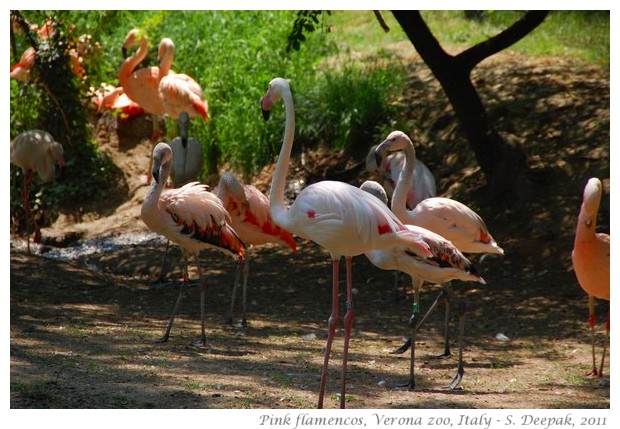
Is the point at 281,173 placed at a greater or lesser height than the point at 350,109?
lesser

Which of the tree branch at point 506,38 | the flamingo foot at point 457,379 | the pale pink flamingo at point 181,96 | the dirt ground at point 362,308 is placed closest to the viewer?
the dirt ground at point 362,308

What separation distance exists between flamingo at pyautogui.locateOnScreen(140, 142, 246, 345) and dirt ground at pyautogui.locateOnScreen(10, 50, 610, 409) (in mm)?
715

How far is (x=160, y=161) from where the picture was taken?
6.63 m

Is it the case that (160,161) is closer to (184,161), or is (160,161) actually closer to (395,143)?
(395,143)

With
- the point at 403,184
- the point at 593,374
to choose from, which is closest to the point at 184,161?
the point at 403,184

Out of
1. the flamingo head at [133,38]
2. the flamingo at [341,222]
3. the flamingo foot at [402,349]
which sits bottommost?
the flamingo foot at [402,349]

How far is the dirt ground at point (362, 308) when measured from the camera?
542cm

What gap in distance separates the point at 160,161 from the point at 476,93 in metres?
4.00

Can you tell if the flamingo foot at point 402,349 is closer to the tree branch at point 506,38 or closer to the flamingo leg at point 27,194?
the tree branch at point 506,38

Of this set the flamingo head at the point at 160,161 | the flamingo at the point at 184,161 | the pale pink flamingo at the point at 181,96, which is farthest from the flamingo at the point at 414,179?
the pale pink flamingo at the point at 181,96

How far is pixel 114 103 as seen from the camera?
12828 mm

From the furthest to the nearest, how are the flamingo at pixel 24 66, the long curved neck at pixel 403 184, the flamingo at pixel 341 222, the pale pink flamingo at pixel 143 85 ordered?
the flamingo at pixel 24 66, the pale pink flamingo at pixel 143 85, the long curved neck at pixel 403 184, the flamingo at pixel 341 222

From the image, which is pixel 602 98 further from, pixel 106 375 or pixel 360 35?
pixel 106 375

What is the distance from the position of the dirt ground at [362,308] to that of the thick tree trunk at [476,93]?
25cm
